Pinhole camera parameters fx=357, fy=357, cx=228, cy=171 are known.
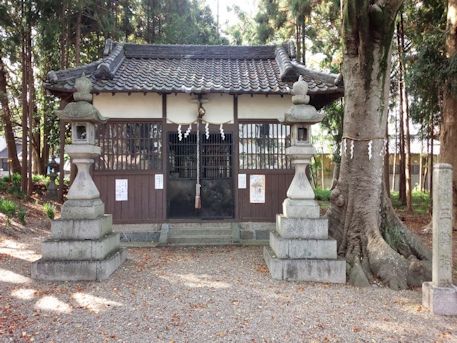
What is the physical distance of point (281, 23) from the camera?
17.3m

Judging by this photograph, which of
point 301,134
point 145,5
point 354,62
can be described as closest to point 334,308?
point 301,134

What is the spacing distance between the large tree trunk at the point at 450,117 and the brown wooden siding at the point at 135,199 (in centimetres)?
836

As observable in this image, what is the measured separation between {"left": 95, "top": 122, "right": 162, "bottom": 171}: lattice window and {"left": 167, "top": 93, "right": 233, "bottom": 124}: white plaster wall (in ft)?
1.90

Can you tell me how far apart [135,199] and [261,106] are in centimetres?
430

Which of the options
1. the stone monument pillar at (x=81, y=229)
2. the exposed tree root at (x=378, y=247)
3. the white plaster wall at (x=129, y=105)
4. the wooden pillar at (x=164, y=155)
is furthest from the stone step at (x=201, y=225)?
Result: the exposed tree root at (x=378, y=247)

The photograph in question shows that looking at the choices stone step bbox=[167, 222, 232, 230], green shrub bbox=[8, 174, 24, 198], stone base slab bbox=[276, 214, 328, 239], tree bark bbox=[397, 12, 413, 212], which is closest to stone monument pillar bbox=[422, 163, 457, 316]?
stone base slab bbox=[276, 214, 328, 239]

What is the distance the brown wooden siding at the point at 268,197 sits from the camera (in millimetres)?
9812

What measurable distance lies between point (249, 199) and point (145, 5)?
1418 cm

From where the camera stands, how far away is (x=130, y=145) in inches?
382

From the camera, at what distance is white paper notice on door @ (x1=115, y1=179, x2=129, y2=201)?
9609 mm

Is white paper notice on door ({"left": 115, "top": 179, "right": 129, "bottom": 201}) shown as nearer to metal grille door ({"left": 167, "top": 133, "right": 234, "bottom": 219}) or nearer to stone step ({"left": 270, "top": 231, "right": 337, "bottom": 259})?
metal grille door ({"left": 167, "top": 133, "right": 234, "bottom": 219})

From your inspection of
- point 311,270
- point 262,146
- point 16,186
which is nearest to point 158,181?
point 262,146

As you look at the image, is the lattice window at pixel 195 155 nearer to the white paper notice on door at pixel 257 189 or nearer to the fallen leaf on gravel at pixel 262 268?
the white paper notice on door at pixel 257 189

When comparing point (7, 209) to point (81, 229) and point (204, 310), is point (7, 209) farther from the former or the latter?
point (204, 310)
